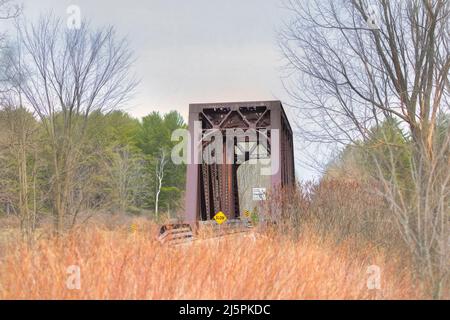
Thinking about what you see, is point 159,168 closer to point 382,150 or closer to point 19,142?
point 19,142

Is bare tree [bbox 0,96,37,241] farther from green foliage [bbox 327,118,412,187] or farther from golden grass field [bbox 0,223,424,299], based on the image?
green foliage [bbox 327,118,412,187]

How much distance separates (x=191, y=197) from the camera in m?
15.4

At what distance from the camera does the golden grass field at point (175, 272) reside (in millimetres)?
4086

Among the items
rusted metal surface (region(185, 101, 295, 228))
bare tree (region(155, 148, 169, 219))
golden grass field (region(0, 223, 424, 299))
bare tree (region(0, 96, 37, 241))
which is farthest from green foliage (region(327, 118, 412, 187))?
bare tree (region(155, 148, 169, 219))

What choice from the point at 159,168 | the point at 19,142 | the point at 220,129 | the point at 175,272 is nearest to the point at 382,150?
the point at 175,272

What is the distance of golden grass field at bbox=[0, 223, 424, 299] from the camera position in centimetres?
409

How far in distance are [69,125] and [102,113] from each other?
57.6 inches

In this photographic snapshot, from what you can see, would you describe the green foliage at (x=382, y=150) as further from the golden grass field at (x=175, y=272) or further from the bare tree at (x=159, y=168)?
the bare tree at (x=159, y=168)

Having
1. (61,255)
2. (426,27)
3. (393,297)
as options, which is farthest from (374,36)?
(61,255)

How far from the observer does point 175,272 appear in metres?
4.34

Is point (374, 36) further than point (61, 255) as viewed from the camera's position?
Yes

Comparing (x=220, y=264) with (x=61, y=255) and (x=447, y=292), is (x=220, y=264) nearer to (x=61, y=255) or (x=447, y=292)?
(x=61, y=255)

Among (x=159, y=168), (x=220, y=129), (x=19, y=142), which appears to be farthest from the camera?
(x=159, y=168)

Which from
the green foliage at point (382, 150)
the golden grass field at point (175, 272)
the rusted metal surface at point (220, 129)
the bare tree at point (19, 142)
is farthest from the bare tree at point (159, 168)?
the golden grass field at point (175, 272)
